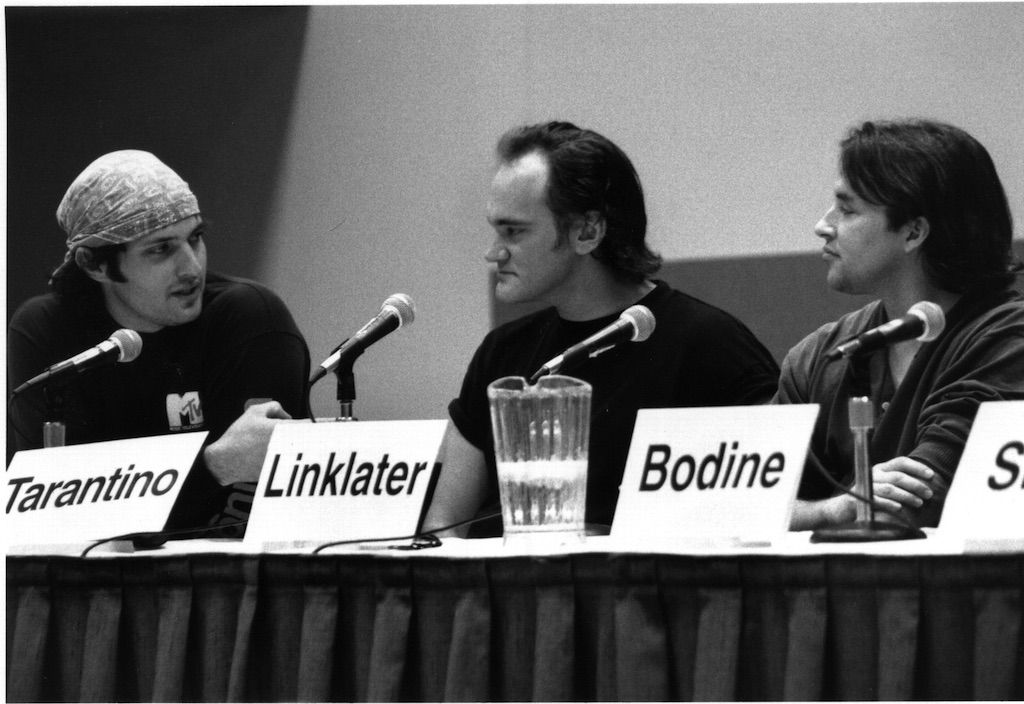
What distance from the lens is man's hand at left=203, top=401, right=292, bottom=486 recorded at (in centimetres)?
213

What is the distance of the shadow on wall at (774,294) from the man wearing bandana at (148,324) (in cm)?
78

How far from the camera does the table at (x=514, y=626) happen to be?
1.23 metres

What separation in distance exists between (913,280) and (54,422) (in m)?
1.31

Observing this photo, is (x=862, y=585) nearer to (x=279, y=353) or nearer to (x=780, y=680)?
(x=780, y=680)

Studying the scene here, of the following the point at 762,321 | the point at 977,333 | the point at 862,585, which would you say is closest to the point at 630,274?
the point at 762,321

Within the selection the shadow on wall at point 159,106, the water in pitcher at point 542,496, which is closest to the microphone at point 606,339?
the water in pitcher at point 542,496

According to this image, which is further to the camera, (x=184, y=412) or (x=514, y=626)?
(x=184, y=412)

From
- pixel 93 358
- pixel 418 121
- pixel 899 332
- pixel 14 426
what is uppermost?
pixel 418 121

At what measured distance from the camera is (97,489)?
171 centimetres

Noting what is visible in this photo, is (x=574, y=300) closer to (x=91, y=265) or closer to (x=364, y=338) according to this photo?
(x=364, y=338)

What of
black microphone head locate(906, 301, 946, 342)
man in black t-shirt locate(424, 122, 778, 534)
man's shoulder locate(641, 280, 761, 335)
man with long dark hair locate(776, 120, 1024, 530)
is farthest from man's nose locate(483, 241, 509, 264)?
black microphone head locate(906, 301, 946, 342)

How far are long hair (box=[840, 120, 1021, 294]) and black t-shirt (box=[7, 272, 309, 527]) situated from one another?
1112 mm

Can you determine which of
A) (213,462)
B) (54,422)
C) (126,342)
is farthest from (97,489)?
(213,462)

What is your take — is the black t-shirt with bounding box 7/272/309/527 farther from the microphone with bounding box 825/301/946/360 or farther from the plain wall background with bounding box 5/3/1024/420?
the microphone with bounding box 825/301/946/360
